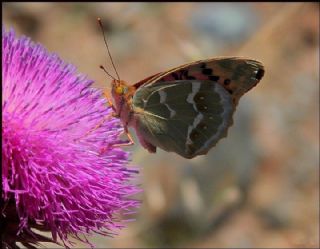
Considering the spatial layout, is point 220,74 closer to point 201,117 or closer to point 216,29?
point 201,117

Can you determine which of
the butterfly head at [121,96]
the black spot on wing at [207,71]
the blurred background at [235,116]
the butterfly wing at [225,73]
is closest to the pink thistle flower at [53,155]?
the butterfly head at [121,96]

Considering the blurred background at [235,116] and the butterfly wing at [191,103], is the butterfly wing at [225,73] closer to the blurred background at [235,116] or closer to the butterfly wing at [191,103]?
the butterfly wing at [191,103]

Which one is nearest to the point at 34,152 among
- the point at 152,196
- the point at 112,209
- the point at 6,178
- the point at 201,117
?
the point at 6,178

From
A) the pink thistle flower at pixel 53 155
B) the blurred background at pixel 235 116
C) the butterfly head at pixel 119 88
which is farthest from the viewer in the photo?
the blurred background at pixel 235 116

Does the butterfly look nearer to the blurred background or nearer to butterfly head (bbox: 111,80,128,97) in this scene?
butterfly head (bbox: 111,80,128,97)

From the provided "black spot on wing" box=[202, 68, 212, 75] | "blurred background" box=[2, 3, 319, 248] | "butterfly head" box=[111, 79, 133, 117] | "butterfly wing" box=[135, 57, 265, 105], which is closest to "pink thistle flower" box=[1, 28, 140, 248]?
"butterfly head" box=[111, 79, 133, 117]

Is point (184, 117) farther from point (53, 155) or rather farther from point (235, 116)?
point (235, 116)

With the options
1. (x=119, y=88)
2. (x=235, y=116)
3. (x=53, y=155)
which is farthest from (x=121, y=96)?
(x=235, y=116)
